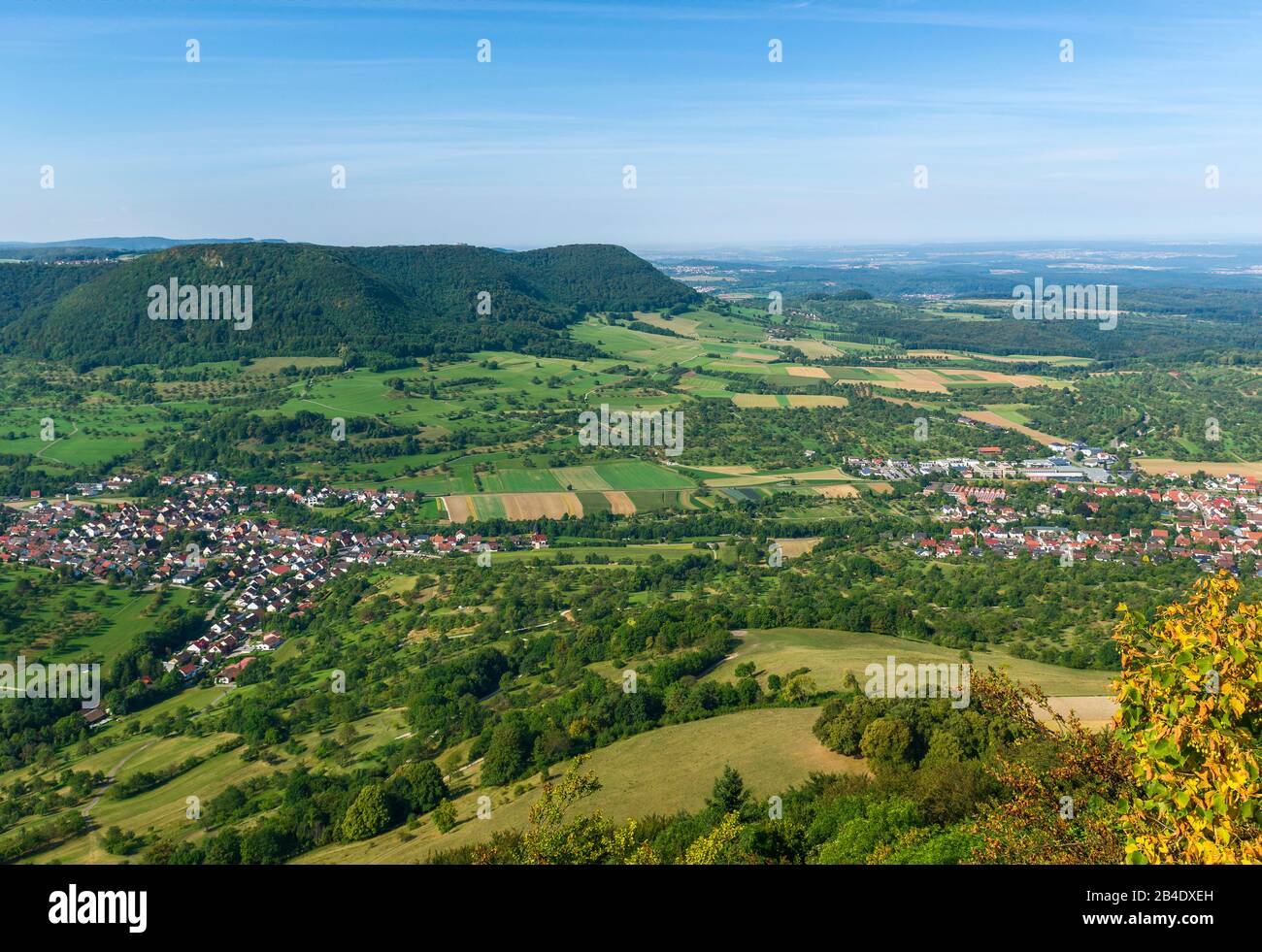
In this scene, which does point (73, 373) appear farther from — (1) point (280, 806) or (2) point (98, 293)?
(1) point (280, 806)

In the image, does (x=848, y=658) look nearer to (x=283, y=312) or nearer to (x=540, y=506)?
(x=540, y=506)

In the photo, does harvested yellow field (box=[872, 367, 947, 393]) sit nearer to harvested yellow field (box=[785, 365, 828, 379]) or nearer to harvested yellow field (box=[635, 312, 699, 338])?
harvested yellow field (box=[785, 365, 828, 379])

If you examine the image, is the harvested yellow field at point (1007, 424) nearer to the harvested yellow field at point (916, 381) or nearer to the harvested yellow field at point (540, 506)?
the harvested yellow field at point (916, 381)

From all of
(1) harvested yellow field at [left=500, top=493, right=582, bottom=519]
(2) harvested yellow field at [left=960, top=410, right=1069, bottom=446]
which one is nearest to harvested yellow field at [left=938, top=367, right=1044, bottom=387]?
(2) harvested yellow field at [left=960, top=410, right=1069, bottom=446]

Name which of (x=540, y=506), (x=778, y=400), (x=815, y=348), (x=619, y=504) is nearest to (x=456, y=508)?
(x=540, y=506)
